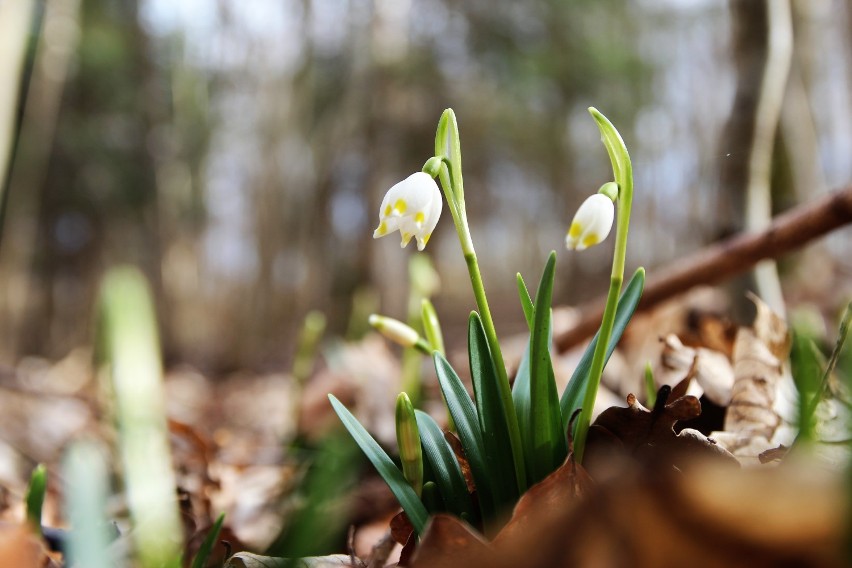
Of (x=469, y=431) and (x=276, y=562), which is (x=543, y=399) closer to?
(x=469, y=431)

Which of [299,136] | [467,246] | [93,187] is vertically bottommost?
[93,187]

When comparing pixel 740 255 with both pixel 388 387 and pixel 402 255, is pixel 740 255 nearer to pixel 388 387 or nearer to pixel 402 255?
pixel 388 387

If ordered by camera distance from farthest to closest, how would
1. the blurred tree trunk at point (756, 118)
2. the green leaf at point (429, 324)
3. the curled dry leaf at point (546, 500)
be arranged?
the blurred tree trunk at point (756, 118), the green leaf at point (429, 324), the curled dry leaf at point (546, 500)

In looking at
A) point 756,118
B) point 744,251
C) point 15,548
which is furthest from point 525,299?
point 756,118

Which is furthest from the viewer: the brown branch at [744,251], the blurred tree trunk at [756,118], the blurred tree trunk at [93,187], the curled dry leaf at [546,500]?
the blurred tree trunk at [93,187]

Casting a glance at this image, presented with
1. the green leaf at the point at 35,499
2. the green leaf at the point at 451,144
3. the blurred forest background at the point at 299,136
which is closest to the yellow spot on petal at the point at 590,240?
the green leaf at the point at 451,144

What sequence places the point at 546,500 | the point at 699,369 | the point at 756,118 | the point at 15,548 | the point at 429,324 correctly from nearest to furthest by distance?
the point at 15,548, the point at 546,500, the point at 429,324, the point at 699,369, the point at 756,118

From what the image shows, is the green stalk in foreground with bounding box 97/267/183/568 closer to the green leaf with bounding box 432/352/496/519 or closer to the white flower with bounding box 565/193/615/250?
the green leaf with bounding box 432/352/496/519

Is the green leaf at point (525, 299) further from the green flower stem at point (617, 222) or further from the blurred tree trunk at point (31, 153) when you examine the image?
the blurred tree trunk at point (31, 153)
